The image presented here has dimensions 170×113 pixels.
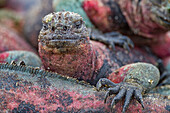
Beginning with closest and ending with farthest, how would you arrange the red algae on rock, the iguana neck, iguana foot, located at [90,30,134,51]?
1. the iguana neck
2. the red algae on rock
3. iguana foot, located at [90,30,134,51]

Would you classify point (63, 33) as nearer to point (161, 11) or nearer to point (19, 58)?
point (19, 58)

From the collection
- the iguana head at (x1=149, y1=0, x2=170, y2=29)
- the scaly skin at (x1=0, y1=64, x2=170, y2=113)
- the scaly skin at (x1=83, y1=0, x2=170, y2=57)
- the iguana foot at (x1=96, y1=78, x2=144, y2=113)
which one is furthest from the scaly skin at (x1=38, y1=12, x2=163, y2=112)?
the scaly skin at (x1=83, y1=0, x2=170, y2=57)

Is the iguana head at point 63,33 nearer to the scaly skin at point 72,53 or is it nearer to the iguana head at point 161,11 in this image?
the scaly skin at point 72,53

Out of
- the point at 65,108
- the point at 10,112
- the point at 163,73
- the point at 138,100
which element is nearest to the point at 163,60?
the point at 163,73

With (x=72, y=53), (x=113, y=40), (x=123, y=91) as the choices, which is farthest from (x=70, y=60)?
(x=113, y=40)

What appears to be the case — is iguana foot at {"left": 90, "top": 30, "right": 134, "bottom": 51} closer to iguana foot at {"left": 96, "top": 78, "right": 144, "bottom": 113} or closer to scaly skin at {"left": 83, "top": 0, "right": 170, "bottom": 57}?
scaly skin at {"left": 83, "top": 0, "right": 170, "bottom": 57}

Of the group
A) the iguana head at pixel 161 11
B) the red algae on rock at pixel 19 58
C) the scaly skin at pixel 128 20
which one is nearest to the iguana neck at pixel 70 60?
the red algae on rock at pixel 19 58
